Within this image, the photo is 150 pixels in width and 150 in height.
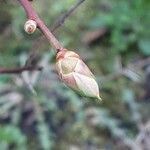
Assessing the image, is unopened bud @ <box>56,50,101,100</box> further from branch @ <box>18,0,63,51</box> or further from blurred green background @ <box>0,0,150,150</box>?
blurred green background @ <box>0,0,150,150</box>

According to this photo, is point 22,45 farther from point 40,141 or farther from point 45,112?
point 40,141

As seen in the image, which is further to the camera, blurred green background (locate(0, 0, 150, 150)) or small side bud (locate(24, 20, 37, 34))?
blurred green background (locate(0, 0, 150, 150))

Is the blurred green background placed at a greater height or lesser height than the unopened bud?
lesser

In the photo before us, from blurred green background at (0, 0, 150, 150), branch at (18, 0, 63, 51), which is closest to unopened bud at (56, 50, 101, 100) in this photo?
branch at (18, 0, 63, 51)

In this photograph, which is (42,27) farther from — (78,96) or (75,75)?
(78,96)

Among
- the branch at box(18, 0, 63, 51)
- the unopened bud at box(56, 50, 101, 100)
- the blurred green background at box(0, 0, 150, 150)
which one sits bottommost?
the blurred green background at box(0, 0, 150, 150)

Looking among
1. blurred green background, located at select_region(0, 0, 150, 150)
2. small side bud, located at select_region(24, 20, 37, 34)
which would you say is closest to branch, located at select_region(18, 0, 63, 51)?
small side bud, located at select_region(24, 20, 37, 34)

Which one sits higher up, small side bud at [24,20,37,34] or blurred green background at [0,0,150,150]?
small side bud at [24,20,37,34]
